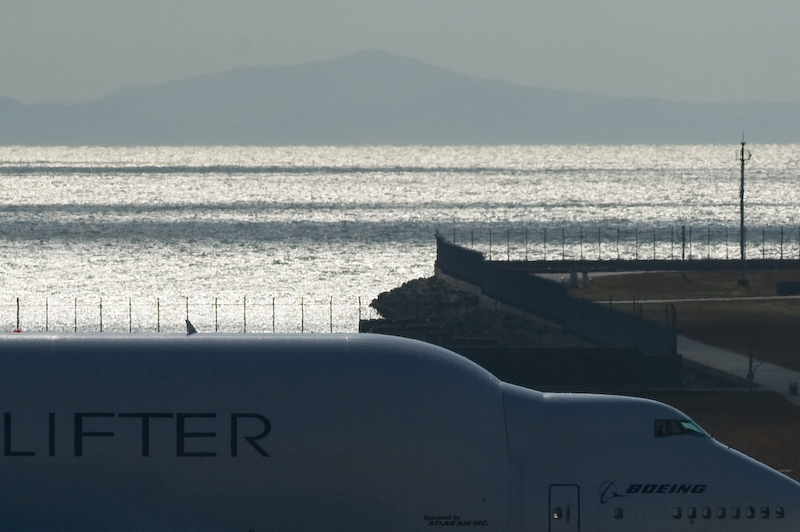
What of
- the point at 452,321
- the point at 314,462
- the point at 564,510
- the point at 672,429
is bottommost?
the point at 452,321

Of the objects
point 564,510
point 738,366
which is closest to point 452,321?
point 738,366

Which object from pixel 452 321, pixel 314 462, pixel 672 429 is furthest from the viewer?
pixel 452 321

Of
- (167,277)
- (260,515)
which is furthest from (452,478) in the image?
(167,277)

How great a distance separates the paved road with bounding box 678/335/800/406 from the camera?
5798cm

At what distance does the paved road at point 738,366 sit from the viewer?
190 ft

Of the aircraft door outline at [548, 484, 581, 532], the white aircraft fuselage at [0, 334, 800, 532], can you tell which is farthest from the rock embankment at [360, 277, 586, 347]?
the aircraft door outline at [548, 484, 581, 532]

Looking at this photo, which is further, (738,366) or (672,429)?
(738,366)

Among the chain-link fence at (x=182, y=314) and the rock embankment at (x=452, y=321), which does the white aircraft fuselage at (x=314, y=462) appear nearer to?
the rock embankment at (x=452, y=321)

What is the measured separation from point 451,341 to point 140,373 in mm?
40457

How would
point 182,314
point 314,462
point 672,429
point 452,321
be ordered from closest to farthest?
point 314,462
point 672,429
point 452,321
point 182,314

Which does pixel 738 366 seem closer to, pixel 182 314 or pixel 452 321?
pixel 452 321

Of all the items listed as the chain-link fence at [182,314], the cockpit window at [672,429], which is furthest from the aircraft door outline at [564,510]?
the chain-link fence at [182,314]

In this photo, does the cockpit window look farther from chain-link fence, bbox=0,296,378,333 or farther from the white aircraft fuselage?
chain-link fence, bbox=0,296,378,333

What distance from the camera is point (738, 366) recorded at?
64062 millimetres
